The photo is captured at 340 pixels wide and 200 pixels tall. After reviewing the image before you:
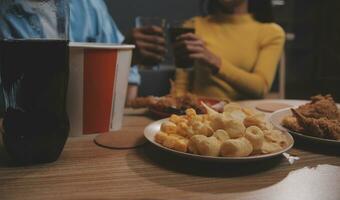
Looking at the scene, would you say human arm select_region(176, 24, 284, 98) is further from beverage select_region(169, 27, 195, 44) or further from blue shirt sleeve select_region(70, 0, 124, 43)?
blue shirt sleeve select_region(70, 0, 124, 43)

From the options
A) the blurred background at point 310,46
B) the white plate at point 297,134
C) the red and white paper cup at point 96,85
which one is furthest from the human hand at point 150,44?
the blurred background at point 310,46

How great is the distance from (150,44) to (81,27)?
1.51 feet

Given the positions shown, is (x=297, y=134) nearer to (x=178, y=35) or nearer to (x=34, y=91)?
(x=34, y=91)

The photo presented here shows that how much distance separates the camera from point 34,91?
0.59m

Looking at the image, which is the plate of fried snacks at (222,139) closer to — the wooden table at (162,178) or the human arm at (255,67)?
the wooden table at (162,178)

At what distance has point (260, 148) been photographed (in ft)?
1.91

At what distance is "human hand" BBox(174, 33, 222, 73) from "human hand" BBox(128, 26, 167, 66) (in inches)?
8.0

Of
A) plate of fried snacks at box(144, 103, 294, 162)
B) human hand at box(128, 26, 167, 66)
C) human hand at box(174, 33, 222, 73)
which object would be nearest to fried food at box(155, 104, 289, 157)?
plate of fried snacks at box(144, 103, 294, 162)

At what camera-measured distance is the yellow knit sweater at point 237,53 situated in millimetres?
1972

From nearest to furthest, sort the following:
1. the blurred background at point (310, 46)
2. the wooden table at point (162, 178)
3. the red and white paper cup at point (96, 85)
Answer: the wooden table at point (162, 178) → the red and white paper cup at point (96, 85) → the blurred background at point (310, 46)

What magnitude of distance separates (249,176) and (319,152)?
0.22m

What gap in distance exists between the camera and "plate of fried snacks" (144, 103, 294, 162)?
1.82 feet

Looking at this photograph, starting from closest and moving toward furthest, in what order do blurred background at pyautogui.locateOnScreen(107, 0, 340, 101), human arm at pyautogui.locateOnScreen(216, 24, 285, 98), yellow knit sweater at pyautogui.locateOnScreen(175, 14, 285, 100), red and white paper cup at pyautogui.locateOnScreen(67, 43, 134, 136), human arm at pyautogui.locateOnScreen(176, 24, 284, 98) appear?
red and white paper cup at pyautogui.locateOnScreen(67, 43, 134, 136) → human arm at pyautogui.locateOnScreen(176, 24, 284, 98) → human arm at pyautogui.locateOnScreen(216, 24, 285, 98) → yellow knit sweater at pyautogui.locateOnScreen(175, 14, 285, 100) → blurred background at pyautogui.locateOnScreen(107, 0, 340, 101)

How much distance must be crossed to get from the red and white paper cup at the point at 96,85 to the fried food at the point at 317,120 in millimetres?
384
